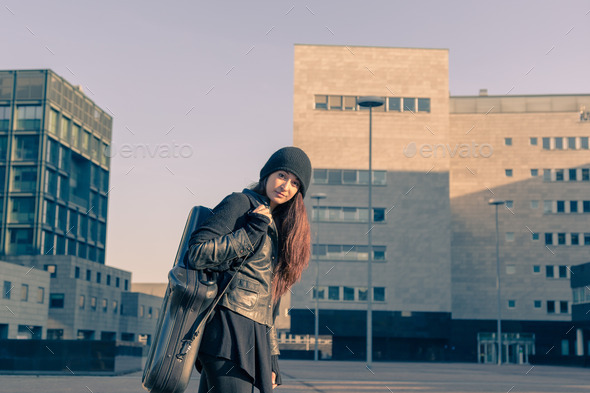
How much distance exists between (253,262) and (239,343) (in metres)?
0.35

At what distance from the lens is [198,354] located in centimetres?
318

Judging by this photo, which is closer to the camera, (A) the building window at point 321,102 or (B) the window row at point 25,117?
(A) the building window at point 321,102

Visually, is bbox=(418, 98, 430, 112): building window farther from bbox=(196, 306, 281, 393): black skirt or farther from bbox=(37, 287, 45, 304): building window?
bbox=(196, 306, 281, 393): black skirt

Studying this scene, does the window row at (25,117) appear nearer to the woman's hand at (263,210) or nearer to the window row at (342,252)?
the window row at (342,252)

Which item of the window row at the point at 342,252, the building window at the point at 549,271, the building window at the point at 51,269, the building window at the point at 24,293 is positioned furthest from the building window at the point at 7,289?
the building window at the point at 549,271

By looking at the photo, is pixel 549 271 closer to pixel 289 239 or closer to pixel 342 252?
pixel 342 252

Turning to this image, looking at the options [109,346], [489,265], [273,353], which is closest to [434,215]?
[489,265]

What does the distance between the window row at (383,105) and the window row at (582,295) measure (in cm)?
1918

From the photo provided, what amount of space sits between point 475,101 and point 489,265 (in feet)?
47.1

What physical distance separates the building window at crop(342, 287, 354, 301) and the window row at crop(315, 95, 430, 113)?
14.4 metres

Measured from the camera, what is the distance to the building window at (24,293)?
62.2 meters

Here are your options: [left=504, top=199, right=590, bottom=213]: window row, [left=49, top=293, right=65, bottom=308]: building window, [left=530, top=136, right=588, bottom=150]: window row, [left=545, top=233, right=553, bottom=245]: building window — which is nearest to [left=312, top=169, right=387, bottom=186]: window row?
[left=504, top=199, right=590, bottom=213]: window row

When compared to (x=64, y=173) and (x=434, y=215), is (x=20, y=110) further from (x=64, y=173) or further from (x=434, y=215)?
(x=434, y=215)

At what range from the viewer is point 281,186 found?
11.1ft
